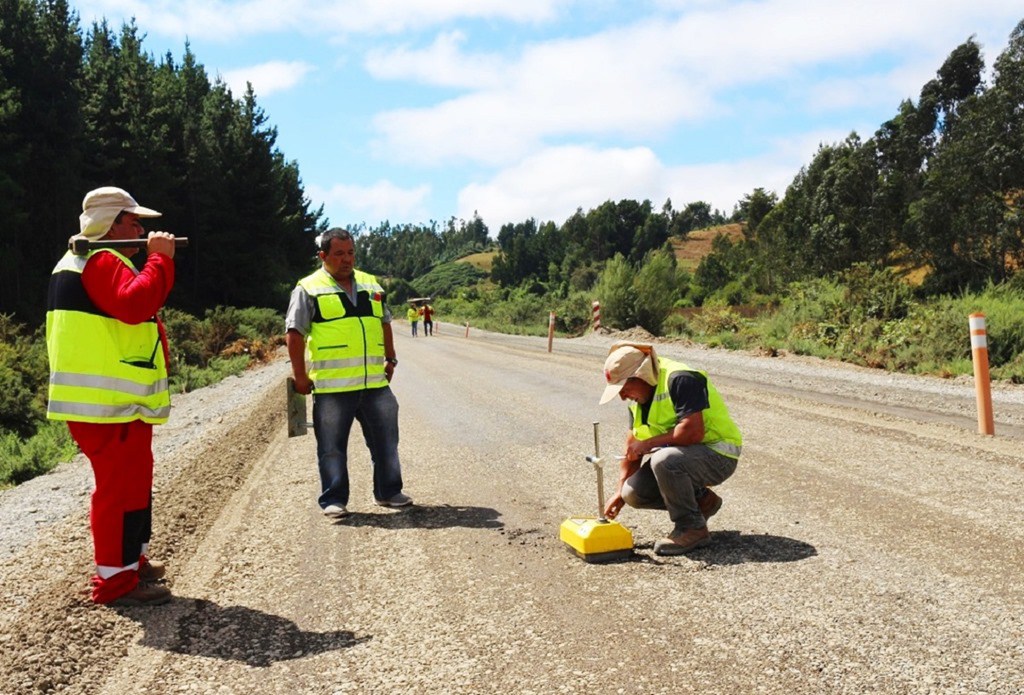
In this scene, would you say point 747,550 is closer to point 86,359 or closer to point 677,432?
point 677,432

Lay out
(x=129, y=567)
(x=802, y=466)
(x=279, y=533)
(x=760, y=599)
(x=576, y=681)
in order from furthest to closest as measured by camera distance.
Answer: (x=802, y=466) → (x=279, y=533) → (x=129, y=567) → (x=760, y=599) → (x=576, y=681)

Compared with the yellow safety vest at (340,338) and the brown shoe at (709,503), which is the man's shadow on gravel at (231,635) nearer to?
the yellow safety vest at (340,338)

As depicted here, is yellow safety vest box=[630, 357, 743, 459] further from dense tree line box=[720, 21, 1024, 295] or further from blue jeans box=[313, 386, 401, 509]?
dense tree line box=[720, 21, 1024, 295]

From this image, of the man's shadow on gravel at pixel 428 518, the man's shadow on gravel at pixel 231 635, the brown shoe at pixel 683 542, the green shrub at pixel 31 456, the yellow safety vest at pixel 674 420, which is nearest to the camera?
the man's shadow on gravel at pixel 231 635

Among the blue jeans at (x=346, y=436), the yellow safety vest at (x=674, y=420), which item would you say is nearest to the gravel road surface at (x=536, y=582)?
the blue jeans at (x=346, y=436)

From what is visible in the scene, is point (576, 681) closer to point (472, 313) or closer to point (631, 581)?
point (631, 581)

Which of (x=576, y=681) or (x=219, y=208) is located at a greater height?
(x=219, y=208)

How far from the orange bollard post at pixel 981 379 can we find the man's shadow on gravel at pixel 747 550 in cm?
461

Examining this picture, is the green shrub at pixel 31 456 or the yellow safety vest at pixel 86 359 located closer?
the yellow safety vest at pixel 86 359

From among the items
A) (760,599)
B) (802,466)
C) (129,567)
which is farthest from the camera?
(802,466)

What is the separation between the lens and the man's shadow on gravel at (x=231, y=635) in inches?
139

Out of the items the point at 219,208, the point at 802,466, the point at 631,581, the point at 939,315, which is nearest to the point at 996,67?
the point at 939,315

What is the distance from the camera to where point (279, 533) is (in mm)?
5426

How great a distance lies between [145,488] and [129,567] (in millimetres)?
402
